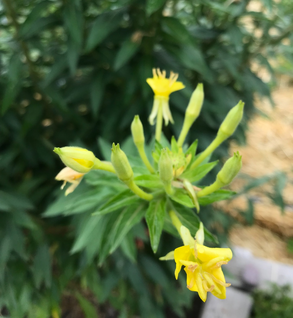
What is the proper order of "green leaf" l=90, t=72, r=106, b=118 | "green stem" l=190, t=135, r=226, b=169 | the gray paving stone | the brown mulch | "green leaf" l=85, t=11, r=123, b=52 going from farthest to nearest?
the brown mulch → the gray paving stone → "green leaf" l=90, t=72, r=106, b=118 → "green leaf" l=85, t=11, r=123, b=52 → "green stem" l=190, t=135, r=226, b=169

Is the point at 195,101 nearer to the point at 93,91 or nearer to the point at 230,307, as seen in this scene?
the point at 93,91

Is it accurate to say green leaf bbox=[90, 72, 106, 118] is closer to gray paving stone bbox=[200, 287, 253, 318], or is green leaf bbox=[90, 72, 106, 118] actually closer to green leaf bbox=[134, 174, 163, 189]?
green leaf bbox=[134, 174, 163, 189]

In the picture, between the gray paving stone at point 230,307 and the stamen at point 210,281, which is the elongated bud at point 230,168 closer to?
the stamen at point 210,281

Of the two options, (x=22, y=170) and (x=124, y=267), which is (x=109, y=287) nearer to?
(x=124, y=267)

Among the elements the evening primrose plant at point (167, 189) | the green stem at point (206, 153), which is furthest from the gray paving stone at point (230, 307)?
the green stem at point (206, 153)

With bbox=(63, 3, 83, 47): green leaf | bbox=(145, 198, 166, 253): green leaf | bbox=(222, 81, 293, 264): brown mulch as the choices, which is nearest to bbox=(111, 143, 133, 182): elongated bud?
bbox=(145, 198, 166, 253): green leaf

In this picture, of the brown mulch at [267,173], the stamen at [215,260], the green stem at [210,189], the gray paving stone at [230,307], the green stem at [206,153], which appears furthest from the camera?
the brown mulch at [267,173]
